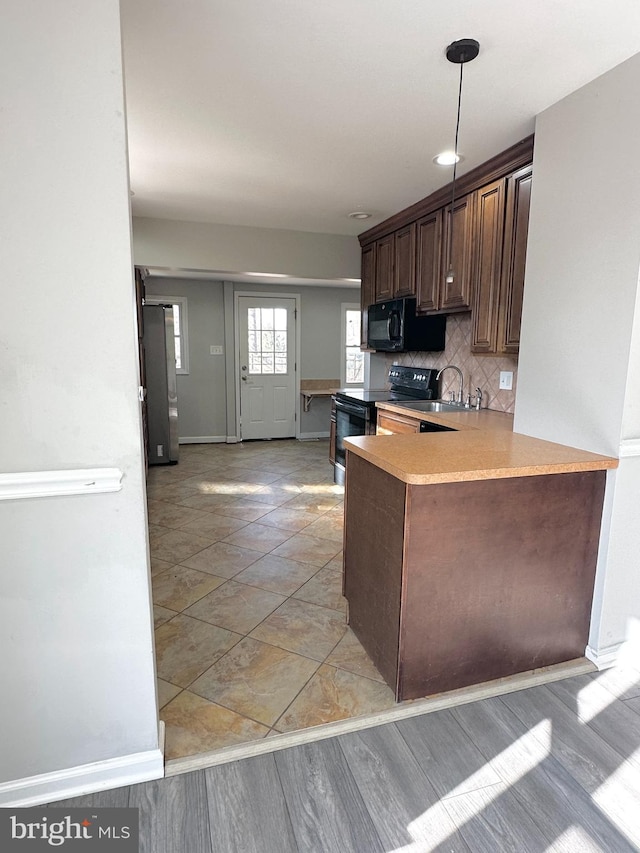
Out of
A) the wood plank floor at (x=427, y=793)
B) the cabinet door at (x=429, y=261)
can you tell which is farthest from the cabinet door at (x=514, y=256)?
the wood plank floor at (x=427, y=793)

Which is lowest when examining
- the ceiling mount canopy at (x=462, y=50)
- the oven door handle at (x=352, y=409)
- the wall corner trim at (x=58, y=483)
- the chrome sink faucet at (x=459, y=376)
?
the oven door handle at (x=352, y=409)

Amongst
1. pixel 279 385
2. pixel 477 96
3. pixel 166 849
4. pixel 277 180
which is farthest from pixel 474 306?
pixel 279 385

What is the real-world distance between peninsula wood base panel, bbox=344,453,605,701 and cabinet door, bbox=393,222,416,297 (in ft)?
6.94

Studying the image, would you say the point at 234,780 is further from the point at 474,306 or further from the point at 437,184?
the point at 437,184

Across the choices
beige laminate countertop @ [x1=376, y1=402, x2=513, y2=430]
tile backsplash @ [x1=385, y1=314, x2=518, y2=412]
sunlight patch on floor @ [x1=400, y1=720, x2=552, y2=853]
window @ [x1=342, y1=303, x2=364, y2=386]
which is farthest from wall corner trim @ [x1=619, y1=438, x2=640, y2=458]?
window @ [x1=342, y1=303, x2=364, y2=386]

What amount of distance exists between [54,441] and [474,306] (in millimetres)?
2450

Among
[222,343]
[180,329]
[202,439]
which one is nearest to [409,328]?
[222,343]

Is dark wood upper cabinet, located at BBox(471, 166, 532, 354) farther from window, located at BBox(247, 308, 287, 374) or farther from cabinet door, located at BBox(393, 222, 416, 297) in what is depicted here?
window, located at BBox(247, 308, 287, 374)

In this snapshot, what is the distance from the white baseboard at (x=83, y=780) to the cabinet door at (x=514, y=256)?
2386 millimetres

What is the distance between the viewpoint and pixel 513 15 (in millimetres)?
1495

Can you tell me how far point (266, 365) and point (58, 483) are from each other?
5356mm

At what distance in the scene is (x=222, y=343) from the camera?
628cm

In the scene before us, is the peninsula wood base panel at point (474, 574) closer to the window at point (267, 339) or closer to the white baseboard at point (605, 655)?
the white baseboard at point (605, 655)

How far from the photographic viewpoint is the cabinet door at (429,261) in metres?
3.24
